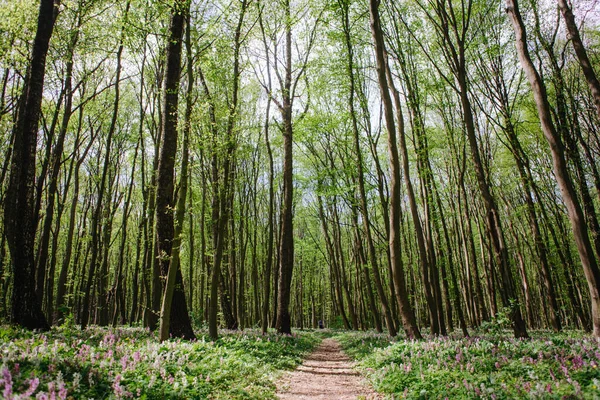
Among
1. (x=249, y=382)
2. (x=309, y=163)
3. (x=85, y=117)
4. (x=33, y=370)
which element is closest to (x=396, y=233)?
(x=249, y=382)

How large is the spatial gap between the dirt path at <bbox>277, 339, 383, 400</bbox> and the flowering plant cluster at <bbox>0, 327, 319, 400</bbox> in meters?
0.39

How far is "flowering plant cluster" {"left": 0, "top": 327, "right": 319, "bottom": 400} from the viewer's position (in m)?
3.25

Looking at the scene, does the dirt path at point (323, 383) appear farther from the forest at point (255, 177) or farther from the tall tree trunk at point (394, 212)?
the tall tree trunk at point (394, 212)

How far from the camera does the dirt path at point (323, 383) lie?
6.07 m

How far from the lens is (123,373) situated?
14.0ft

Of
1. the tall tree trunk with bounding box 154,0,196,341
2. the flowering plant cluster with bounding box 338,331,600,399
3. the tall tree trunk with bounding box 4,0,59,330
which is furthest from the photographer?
the tall tree trunk with bounding box 154,0,196,341

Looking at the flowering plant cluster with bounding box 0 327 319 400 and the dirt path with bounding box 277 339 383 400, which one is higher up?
the flowering plant cluster with bounding box 0 327 319 400

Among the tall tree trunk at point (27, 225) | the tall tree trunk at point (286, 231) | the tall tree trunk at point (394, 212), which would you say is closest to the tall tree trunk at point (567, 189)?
the tall tree trunk at point (394, 212)

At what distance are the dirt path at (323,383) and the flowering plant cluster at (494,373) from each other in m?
0.45

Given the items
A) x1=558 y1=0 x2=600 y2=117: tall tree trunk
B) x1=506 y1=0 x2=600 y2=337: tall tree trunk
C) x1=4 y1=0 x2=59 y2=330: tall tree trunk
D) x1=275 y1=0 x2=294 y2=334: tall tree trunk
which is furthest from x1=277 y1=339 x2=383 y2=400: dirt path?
x1=558 y1=0 x2=600 y2=117: tall tree trunk

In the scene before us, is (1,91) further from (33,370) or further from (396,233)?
(396,233)

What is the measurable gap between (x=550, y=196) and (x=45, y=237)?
26.9 metres

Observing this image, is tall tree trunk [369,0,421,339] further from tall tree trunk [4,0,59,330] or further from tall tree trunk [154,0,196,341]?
tall tree trunk [4,0,59,330]

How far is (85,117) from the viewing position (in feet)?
64.6
